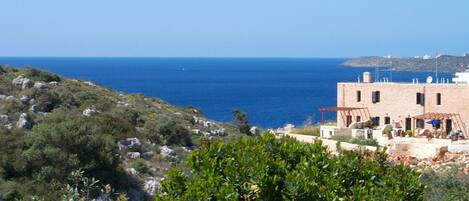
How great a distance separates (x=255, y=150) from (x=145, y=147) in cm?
1416

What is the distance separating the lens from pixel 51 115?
91.6 ft

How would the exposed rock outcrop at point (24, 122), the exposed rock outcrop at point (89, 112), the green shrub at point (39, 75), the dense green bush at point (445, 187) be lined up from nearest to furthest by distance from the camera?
the dense green bush at point (445, 187) → the exposed rock outcrop at point (24, 122) → the exposed rock outcrop at point (89, 112) → the green shrub at point (39, 75)

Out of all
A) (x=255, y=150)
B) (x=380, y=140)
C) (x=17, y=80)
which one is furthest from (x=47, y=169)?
(x=380, y=140)

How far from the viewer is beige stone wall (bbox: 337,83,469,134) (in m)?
39.9

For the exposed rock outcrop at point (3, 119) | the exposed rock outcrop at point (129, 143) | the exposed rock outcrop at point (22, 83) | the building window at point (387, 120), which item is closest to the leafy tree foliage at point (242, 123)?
the building window at point (387, 120)

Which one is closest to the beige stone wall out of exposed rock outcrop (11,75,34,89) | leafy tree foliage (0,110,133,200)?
exposed rock outcrop (11,75,34,89)

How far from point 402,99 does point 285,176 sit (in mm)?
30207

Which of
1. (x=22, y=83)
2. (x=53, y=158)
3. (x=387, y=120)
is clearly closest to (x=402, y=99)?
(x=387, y=120)

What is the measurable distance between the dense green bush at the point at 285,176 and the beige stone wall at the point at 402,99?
25.7m

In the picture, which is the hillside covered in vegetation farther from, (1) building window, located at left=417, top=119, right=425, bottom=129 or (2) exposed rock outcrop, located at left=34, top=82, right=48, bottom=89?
(1) building window, located at left=417, top=119, right=425, bottom=129

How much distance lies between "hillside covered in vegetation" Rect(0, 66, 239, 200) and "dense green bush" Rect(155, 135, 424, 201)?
6.72ft

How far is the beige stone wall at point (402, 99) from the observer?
39.9 meters

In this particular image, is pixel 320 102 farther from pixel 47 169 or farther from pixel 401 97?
pixel 47 169

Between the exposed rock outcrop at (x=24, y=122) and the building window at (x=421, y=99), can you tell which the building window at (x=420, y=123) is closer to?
the building window at (x=421, y=99)
